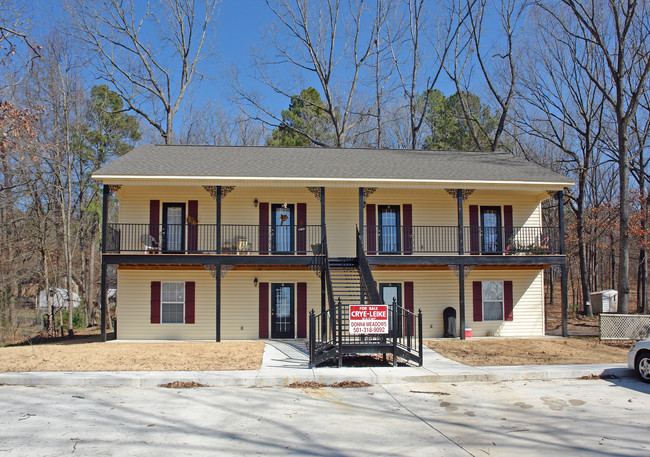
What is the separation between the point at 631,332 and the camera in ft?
56.6

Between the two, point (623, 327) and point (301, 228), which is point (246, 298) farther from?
point (623, 327)

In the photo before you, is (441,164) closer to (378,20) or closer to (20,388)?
(20,388)

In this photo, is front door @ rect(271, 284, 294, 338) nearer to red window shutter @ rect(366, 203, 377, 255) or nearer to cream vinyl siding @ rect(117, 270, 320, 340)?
cream vinyl siding @ rect(117, 270, 320, 340)

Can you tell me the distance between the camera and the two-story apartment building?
18172 mm

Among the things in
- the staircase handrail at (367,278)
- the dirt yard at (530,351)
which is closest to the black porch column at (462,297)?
the dirt yard at (530,351)

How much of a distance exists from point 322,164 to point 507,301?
8.76m

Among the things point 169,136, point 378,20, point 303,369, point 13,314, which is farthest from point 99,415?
point 378,20

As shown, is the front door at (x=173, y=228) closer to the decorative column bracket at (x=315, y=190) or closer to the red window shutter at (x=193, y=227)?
the red window shutter at (x=193, y=227)

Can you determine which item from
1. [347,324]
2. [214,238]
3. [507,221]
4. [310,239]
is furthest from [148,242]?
[507,221]

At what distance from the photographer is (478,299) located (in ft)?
66.3

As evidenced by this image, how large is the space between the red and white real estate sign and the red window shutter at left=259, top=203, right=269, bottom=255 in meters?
7.07

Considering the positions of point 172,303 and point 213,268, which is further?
point 172,303

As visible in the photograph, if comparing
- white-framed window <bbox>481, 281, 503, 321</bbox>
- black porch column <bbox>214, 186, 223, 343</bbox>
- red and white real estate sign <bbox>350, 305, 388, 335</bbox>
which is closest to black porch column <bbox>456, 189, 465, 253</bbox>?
white-framed window <bbox>481, 281, 503, 321</bbox>

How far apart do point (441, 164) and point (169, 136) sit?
1793cm
